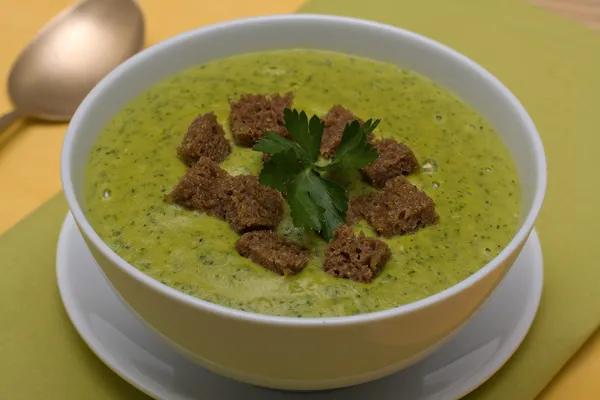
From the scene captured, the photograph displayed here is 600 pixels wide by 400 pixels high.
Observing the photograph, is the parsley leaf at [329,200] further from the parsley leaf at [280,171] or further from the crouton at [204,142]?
the crouton at [204,142]

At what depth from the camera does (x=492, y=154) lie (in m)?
2.34

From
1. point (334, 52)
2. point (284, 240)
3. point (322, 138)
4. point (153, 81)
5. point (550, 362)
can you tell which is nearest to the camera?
point (284, 240)

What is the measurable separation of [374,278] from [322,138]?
593 millimetres

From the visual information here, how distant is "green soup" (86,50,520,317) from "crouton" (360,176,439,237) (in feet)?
0.10

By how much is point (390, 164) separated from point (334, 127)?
26cm

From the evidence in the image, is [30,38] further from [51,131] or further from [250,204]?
[250,204]

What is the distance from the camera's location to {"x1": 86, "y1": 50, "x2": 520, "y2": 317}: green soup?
1874mm

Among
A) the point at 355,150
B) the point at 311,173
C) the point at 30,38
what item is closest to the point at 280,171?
the point at 311,173

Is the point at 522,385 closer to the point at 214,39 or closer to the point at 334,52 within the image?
the point at 334,52

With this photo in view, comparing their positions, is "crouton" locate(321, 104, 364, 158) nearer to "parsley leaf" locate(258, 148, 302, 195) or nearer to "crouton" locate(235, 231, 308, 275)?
"parsley leaf" locate(258, 148, 302, 195)

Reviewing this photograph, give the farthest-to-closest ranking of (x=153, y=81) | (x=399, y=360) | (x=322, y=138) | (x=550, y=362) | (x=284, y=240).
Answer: (x=153, y=81) < (x=322, y=138) < (x=550, y=362) < (x=284, y=240) < (x=399, y=360)

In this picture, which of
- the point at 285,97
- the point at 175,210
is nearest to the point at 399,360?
the point at 175,210

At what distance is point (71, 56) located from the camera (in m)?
3.23

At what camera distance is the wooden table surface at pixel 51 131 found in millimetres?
2201
